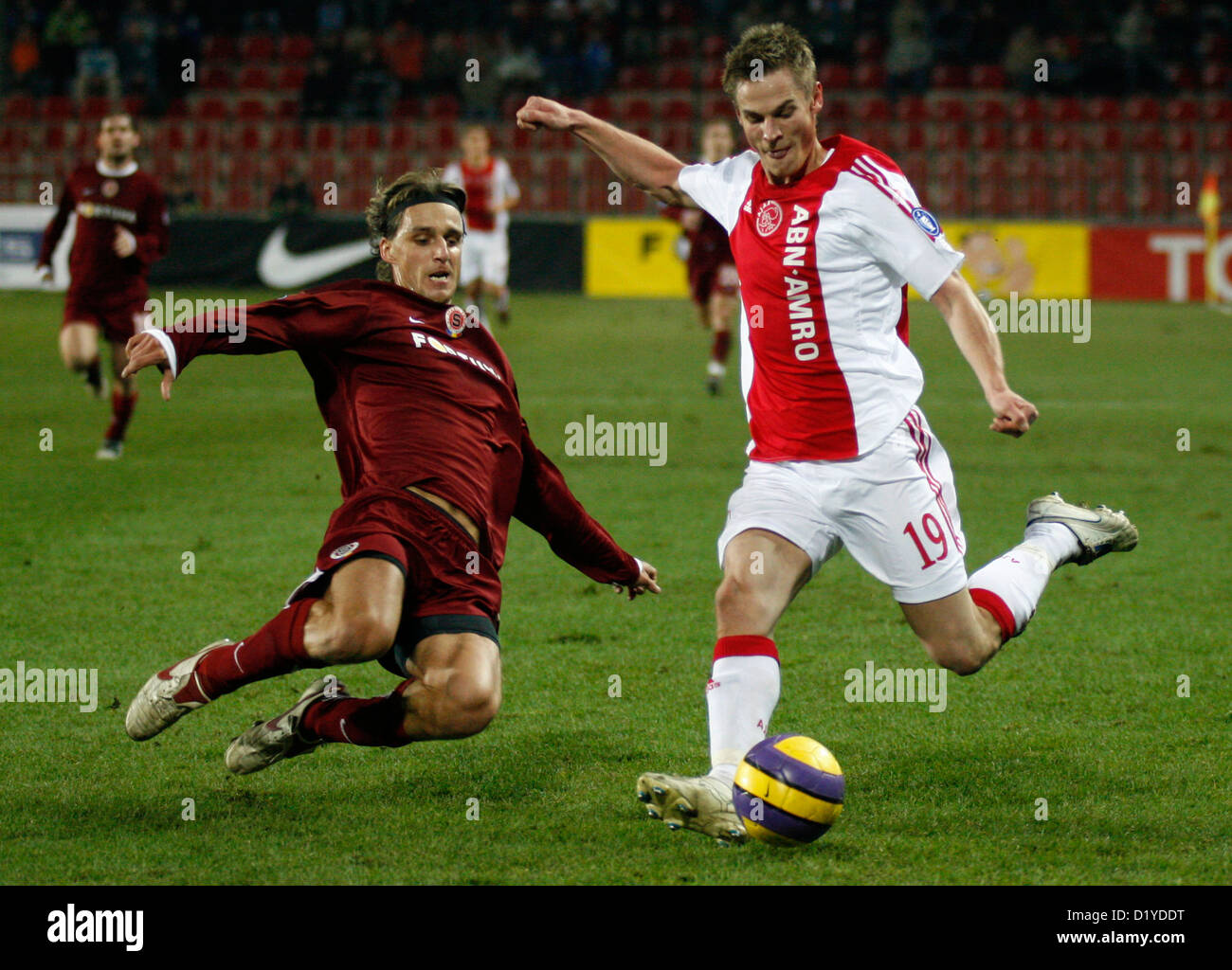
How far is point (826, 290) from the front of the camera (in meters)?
4.35

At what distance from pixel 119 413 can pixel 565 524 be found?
635 cm

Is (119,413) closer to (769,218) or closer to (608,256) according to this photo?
(769,218)

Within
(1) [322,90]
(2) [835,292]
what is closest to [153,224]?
(2) [835,292]

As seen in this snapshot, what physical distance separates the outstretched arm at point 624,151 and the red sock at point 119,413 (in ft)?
19.8

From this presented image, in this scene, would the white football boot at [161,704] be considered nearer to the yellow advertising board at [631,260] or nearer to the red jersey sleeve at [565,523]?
the red jersey sleeve at [565,523]

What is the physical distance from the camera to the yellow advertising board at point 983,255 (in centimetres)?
2291

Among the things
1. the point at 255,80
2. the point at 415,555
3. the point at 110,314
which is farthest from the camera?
the point at 255,80

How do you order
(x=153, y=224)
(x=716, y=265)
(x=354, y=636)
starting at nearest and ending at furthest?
(x=354, y=636), (x=153, y=224), (x=716, y=265)

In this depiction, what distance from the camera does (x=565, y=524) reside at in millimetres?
4723

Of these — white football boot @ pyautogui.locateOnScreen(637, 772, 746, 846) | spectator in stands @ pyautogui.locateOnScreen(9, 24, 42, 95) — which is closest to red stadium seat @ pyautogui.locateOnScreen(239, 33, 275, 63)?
spectator in stands @ pyautogui.locateOnScreen(9, 24, 42, 95)

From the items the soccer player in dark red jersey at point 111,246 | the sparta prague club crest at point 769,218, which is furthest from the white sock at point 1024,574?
the soccer player in dark red jersey at point 111,246

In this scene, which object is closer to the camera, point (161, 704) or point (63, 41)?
point (161, 704)

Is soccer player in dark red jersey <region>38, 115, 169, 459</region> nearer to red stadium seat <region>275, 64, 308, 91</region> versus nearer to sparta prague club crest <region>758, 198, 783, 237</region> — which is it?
sparta prague club crest <region>758, 198, 783, 237</region>

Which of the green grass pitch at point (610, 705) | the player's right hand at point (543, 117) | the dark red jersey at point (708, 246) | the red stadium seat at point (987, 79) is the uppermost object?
the red stadium seat at point (987, 79)
